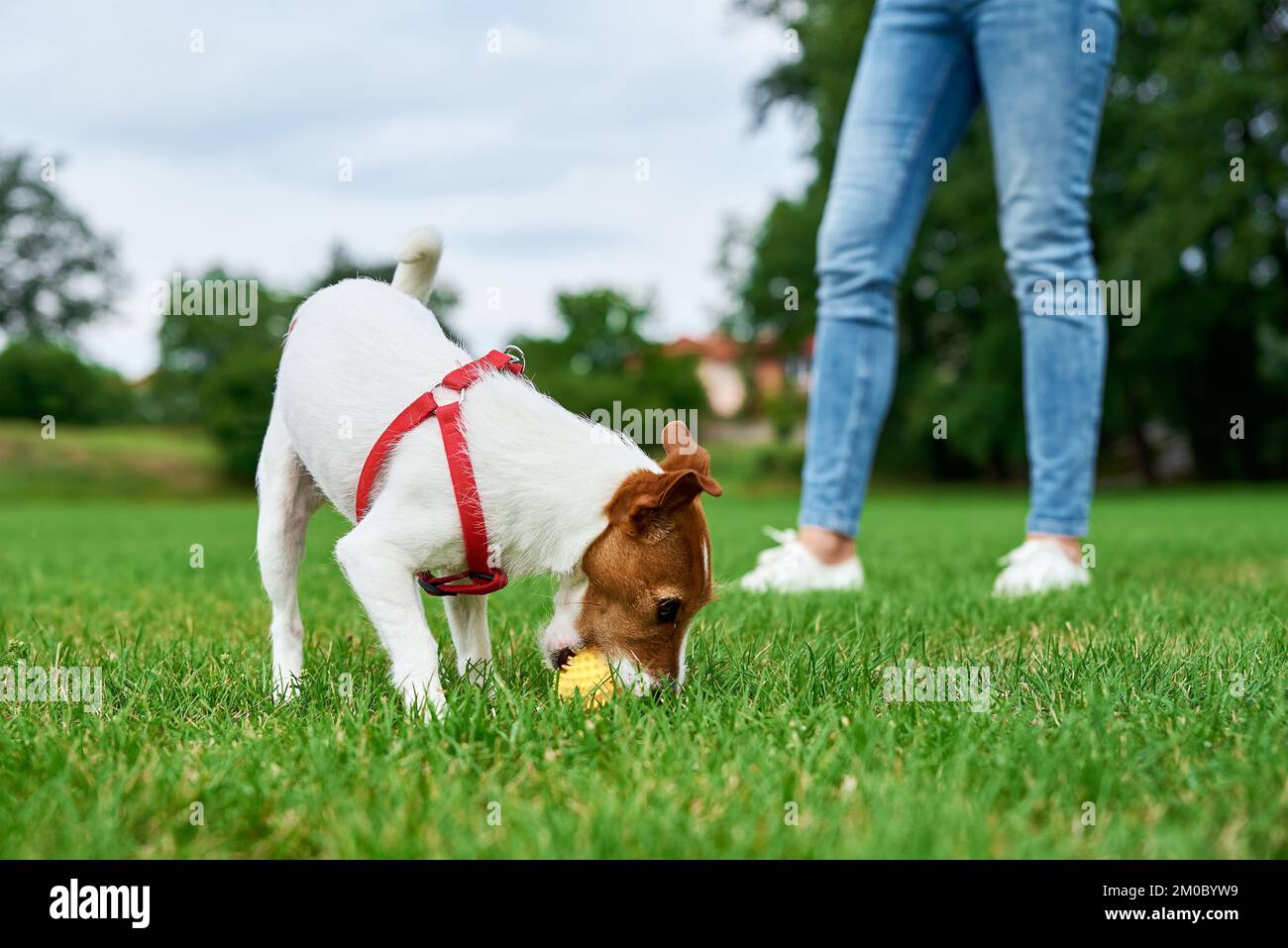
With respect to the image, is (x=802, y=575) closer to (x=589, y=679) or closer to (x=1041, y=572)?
(x=1041, y=572)

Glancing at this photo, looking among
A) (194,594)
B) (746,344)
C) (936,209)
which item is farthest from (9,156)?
(194,594)

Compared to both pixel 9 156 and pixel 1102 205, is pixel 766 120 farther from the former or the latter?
pixel 9 156

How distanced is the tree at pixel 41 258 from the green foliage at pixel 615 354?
22011mm

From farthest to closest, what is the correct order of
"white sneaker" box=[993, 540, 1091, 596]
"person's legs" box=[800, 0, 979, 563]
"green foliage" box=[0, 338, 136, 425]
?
1. "green foliage" box=[0, 338, 136, 425]
2. "person's legs" box=[800, 0, 979, 563]
3. "white sneaker" box=[993, 540, 1091, 596]

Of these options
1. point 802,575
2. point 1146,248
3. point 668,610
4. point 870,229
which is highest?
point 1146,248

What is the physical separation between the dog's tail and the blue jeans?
2048 mm

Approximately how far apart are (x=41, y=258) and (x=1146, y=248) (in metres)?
51.0

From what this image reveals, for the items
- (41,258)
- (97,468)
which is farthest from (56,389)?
(41,258)

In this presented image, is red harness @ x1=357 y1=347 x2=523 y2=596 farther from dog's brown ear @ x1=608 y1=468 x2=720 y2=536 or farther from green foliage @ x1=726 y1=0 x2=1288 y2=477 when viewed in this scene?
green foliage @ x1=726 y1=0 x2=1288 y2=477

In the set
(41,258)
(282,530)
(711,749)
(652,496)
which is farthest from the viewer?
(41,258)

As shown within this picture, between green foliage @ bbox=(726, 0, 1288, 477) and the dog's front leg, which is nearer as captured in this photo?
the dog's front leg

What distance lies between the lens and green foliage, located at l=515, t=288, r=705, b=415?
56656 mm

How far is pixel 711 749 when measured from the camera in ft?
7.39

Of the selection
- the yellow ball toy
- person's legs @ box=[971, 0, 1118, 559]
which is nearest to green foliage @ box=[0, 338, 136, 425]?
person's legs @ box=[971, 0, 1118, 559]
